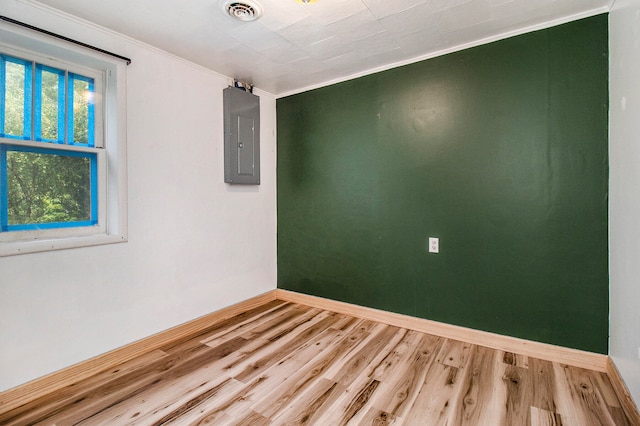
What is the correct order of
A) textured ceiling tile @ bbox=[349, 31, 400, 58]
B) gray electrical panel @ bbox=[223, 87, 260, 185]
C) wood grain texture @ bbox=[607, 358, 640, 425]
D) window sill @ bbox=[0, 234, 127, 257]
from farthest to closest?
gray electrical panel @ bbox=[223, 87, 260, 185], textured ceiling tile @ bbox=[349, 31, 400, 58], window sill @ bbox=[0, 234, 127, 257], wood grain texture @ bbox=[607, 358, 640, 425]

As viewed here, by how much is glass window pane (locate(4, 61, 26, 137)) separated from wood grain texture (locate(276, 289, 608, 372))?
102 inches

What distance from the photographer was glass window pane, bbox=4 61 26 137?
1737 millimetres

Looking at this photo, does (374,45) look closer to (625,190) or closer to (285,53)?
(285,53)

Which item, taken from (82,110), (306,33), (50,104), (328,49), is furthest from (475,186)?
(50,104)

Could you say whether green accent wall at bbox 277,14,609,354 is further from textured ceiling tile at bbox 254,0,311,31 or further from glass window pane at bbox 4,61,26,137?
glass window pane at bbox 4,61,26,137

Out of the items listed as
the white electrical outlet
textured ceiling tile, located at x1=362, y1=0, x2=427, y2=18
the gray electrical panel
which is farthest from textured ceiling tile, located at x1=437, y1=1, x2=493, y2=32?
the gray electrical panel

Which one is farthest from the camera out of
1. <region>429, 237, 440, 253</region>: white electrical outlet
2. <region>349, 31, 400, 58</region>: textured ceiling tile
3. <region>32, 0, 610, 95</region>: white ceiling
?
<region>429, 237, 440, 253</region>: white electrical outlet

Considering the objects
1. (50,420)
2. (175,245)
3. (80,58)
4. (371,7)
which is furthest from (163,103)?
(50,420)

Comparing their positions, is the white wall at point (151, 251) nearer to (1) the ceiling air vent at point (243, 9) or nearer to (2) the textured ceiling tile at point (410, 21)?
(1) the ceiling air vent at point (243, 9)

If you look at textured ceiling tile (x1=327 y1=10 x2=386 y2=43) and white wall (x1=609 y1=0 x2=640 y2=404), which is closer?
white wall (x1=609 y1=0 x2=640 y2=404)

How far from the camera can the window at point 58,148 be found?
1.74m

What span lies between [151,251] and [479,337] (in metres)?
2.55

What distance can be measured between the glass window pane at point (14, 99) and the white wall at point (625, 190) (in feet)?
10.7

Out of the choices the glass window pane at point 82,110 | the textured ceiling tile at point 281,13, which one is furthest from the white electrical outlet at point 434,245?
the glass window pane at point 82,110
